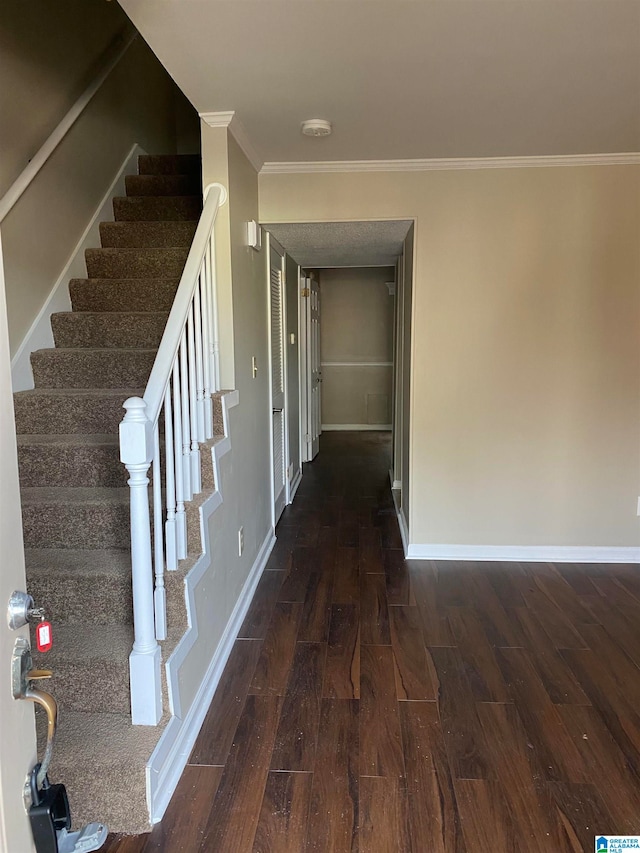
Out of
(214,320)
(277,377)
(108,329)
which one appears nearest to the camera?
(214,320)

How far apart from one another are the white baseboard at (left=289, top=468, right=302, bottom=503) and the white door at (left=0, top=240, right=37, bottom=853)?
152 inches

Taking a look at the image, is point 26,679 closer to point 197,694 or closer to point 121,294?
point 197,694

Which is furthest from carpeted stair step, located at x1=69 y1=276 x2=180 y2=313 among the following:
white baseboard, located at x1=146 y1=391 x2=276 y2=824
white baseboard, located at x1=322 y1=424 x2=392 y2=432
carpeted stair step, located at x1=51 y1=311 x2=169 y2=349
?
white baseboard, located at x1=322 y1=424 x2=392 y2=432

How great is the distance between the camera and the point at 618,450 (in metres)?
3.32

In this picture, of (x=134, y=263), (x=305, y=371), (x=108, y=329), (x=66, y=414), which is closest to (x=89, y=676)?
(x=66, y=414)

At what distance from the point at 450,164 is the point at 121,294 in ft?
6.54

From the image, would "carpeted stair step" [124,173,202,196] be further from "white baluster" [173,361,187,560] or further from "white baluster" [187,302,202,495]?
"white baluster" [173,361,187,560]

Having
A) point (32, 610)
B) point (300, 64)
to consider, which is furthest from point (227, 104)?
point (32, 610)

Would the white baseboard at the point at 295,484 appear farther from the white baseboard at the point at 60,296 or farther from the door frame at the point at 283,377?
the white baseboard at the point at 60,296

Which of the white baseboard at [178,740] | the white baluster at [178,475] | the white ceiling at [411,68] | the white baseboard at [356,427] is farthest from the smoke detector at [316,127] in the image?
the white baseboard at [356,427]

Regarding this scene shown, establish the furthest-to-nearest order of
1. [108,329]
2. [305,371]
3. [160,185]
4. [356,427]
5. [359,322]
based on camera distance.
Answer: [356,427]
[359,322]
[305,371]
[160,185]
[108,329]

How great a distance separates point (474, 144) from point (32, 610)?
2.95 m

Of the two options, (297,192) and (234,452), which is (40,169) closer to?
(297,192)

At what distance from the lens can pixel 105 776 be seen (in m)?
1.51
